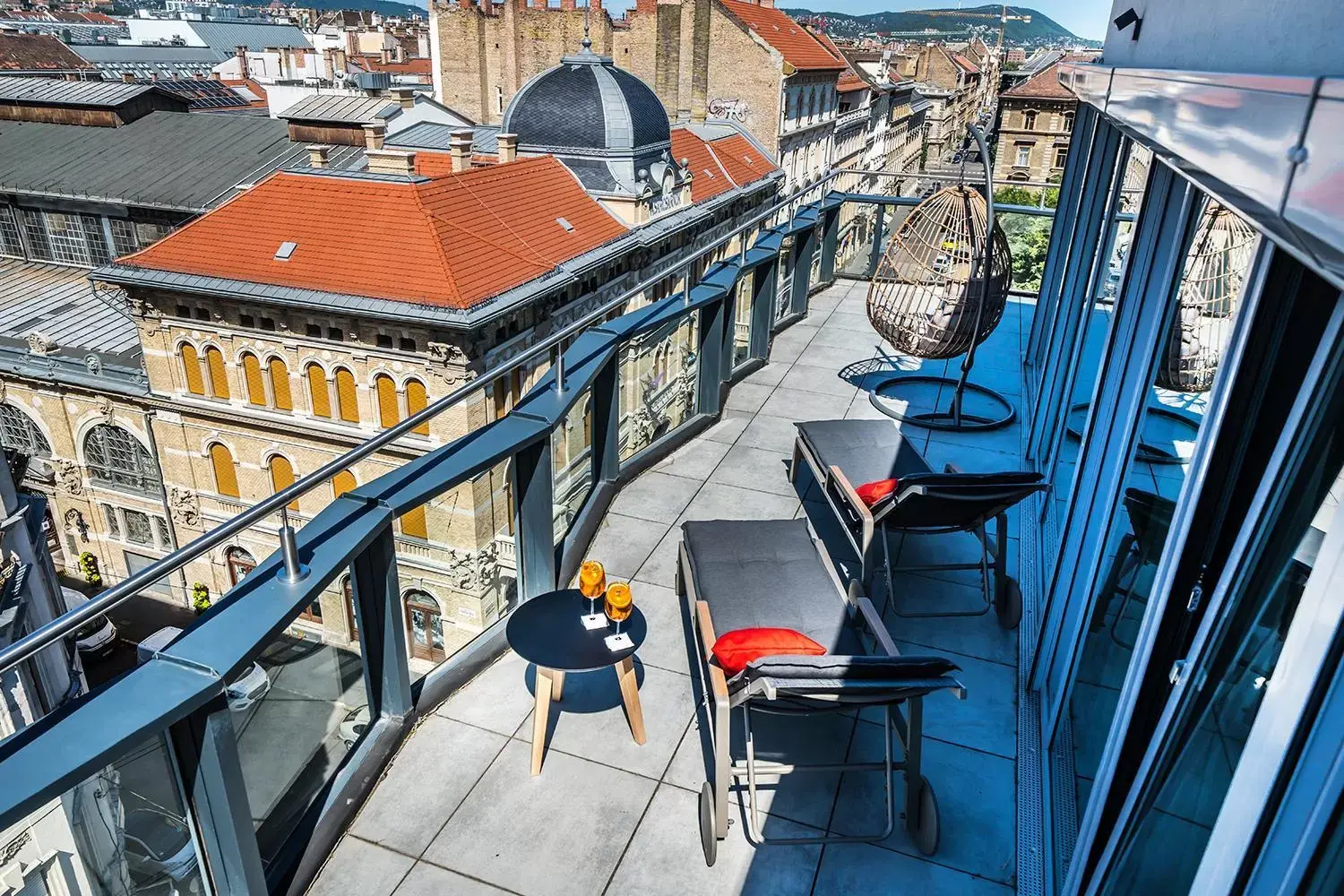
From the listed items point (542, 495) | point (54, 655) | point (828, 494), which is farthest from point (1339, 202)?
point (54, 655)

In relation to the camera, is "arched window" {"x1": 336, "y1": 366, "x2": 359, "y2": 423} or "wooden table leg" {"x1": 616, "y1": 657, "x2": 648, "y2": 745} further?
"arched window" {"x1": 336, "y1": 366, "x2": 359, "y2": 423}

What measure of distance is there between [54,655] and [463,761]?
14.5 metres

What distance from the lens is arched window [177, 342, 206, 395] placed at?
90.7 feet

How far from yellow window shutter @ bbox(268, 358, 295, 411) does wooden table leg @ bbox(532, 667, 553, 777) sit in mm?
25396

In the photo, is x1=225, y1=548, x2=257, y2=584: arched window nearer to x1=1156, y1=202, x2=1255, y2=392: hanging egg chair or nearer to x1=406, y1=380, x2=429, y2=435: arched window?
x1=406, y1=380, x2=429, y2=435: arched window

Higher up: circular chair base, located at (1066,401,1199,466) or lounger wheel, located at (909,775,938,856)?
circular chair base, located at (1066,401,1199,466)

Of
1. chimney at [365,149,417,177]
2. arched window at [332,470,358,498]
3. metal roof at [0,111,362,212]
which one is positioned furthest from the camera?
metal roof at [0,111,362,212]

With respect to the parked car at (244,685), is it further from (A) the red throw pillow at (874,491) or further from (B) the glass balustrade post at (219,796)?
(A) the red throw pillow at (874,491)

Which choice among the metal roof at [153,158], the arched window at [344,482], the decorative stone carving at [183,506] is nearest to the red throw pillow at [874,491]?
the arched window at [344,482]

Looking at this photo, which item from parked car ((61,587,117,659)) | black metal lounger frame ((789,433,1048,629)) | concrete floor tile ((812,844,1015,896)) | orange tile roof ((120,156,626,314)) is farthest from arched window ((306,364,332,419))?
concrete floor tile ((812,844,1015,896))

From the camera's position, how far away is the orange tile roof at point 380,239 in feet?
79.5

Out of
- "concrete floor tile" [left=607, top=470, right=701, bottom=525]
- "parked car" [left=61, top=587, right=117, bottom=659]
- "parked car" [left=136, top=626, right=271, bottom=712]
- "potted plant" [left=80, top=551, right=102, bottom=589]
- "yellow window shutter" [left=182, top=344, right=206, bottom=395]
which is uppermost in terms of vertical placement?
"parked car" [left=136, top=626, right=271, bottom=712]

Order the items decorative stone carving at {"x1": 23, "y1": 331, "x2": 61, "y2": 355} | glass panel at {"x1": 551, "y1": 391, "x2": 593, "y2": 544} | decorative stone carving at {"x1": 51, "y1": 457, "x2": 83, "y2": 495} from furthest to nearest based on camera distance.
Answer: decorative stone carving at {"x1": 51, "y1": 457, "x2": 83, "y2": 495} → decorative stone carving at {"x1": 23, "y1": 331, "x2": 61, "y2": 355} → glass panel at {"x1": 551, "y1": 391, "x2": 593, "y2": 544}

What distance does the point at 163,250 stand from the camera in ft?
86.8
